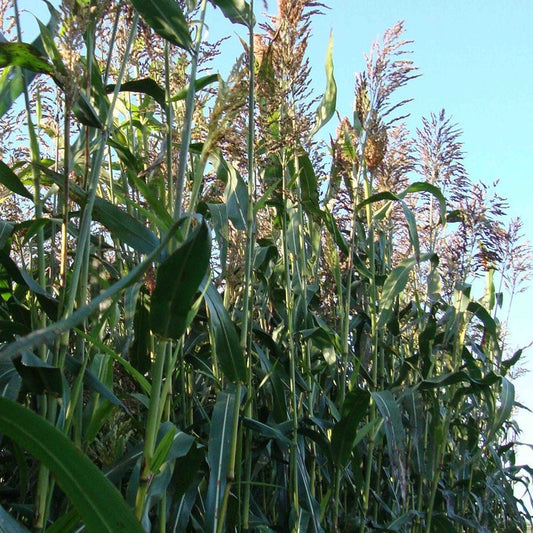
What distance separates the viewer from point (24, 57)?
5.90 ft

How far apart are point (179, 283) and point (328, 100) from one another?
1.65 m

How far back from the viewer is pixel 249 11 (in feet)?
7.36

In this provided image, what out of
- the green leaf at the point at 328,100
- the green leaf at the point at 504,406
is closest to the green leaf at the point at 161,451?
the green leaf at the point at 328,100

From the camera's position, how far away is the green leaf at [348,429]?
2.46m

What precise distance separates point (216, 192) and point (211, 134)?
54.6 inches

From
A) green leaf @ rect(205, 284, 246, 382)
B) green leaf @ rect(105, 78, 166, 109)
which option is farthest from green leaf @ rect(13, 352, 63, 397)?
green leaf @ rect(105, 78, 166, 109)

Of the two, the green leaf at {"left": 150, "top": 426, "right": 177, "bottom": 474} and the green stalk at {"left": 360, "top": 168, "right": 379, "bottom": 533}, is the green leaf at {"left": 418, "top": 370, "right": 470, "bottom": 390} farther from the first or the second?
the green leaf at {"left": 150, "top": 426, "right": 177, "bottom": 474}

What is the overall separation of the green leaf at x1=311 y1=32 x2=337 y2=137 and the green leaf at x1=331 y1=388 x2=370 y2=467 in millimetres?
1086

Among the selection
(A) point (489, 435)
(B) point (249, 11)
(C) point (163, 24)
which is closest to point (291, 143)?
(B) point (249, 11)

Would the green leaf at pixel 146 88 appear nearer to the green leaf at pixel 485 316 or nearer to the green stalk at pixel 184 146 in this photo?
the green stalk at pixel 184 146

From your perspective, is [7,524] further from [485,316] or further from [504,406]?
[485,316]

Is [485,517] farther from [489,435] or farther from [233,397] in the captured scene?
[233,397]

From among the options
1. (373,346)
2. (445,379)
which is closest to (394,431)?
(445,379)

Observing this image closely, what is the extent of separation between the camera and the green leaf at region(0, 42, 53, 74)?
177cm
